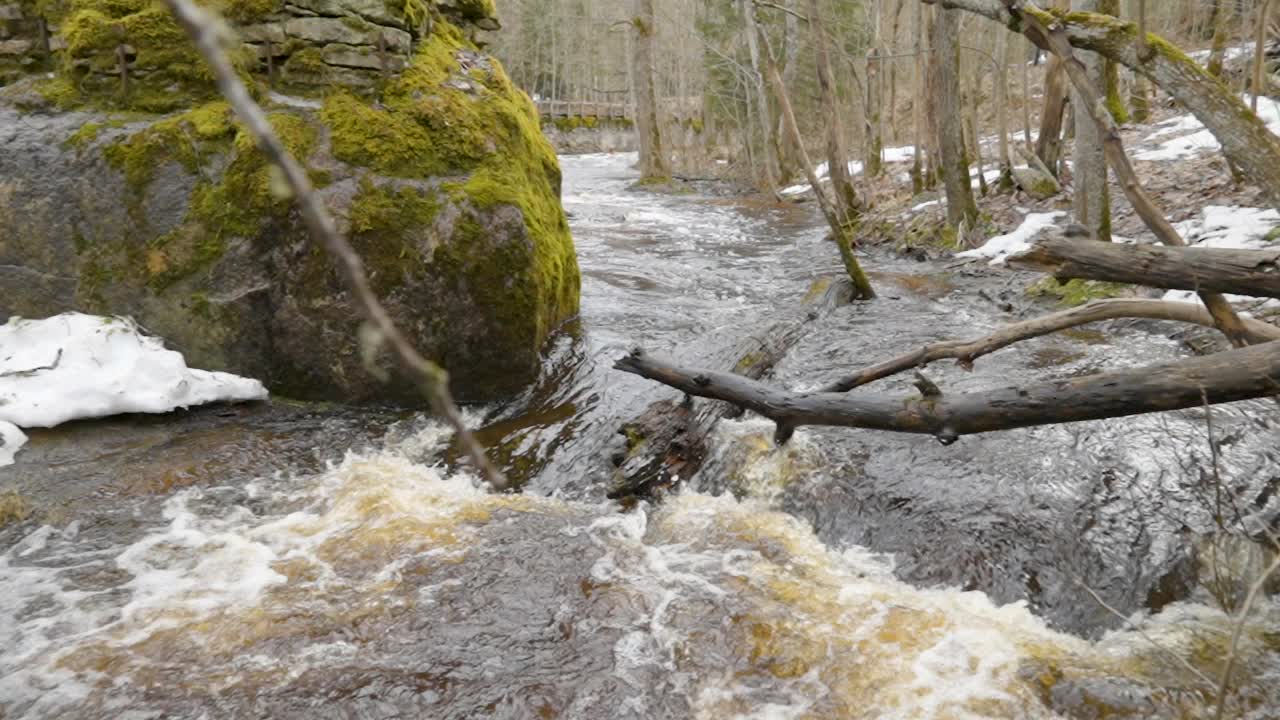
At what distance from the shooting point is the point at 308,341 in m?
5.67

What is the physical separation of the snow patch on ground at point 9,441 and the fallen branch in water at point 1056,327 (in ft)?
15.8

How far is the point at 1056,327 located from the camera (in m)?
3.91

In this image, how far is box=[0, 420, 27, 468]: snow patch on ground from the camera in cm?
471

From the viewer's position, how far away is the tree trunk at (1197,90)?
12.9 feet

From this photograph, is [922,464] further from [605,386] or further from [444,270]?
[444,270]

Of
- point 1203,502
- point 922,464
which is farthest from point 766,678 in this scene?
point 1203,502

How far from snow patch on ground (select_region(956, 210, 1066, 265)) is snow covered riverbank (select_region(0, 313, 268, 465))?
8.75 metres

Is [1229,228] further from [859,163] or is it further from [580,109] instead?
[580,109]

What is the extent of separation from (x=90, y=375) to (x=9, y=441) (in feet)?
Answer: 1.99

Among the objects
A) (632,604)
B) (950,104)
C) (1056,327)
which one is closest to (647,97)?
(950,104)

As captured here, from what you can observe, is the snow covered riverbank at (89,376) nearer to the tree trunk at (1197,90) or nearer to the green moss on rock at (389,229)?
the green moss on rock at (389,229)

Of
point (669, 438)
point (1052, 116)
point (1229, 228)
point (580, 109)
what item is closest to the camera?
point (669, 438)

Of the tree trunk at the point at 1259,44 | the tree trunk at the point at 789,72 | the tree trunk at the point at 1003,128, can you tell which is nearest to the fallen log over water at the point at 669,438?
the tree trunk at the point at 1259,44

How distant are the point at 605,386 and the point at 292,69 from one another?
3.34 m
